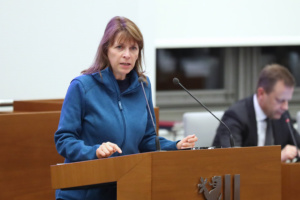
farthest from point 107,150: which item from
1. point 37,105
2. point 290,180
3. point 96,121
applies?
point 37,105

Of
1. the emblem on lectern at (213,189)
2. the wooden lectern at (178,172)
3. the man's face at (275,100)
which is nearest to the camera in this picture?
the wooden lectern at (178,172)

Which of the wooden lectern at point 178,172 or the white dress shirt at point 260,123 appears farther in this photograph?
the white dress shirt at point 260,123

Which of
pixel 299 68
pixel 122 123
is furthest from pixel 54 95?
pixel 122 123

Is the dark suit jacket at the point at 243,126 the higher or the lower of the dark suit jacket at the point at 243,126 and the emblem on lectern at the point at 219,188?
the higher

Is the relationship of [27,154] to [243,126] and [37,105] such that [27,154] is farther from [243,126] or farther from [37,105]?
[243,126]

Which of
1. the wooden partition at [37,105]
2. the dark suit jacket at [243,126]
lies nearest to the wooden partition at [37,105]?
the wooden partition at [37,105]

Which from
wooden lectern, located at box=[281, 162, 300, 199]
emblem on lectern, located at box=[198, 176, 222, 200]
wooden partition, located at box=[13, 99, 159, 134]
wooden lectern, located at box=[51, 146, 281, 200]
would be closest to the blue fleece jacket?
wooden lectern, located at box=[51, 146, 281, 200]

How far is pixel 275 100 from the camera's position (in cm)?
380

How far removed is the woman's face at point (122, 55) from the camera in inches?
89.3

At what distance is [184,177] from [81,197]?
15.7 inches

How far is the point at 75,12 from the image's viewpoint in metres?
5.05

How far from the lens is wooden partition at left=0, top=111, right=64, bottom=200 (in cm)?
298

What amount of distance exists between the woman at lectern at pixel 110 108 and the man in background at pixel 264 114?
1425 millimetres

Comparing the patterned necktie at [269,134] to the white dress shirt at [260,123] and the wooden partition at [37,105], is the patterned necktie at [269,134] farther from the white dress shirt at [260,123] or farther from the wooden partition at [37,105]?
the wooden partition at [37,105]
